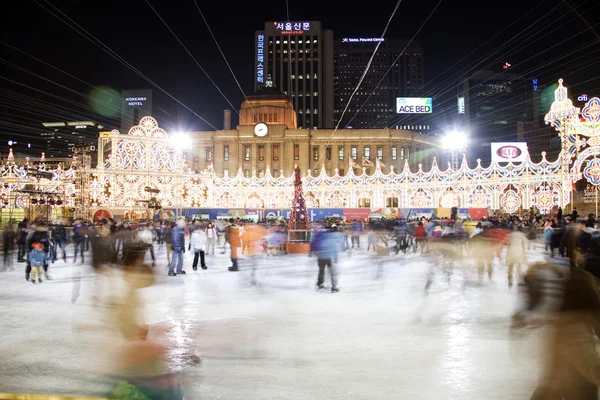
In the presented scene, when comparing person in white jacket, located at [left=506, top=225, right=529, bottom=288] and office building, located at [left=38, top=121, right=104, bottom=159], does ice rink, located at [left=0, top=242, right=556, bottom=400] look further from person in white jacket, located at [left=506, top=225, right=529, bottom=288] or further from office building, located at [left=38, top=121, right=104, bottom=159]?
office building, located at [left=38, top=121, right=104, bottom=159]

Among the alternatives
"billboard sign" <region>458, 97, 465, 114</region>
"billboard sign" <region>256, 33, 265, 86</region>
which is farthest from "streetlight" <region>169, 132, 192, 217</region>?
"billboard sign" <region>458, 97, 465, 114</region>

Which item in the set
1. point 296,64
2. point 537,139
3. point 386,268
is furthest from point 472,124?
point 386,268

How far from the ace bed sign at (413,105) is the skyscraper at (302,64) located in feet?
106

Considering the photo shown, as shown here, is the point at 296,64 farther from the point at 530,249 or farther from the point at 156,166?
the point at 530,249

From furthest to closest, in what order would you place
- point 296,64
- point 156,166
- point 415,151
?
point 296,64, point 415,151, point 156,166

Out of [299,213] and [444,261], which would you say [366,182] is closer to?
[299,213]

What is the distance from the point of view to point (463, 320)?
8.09 m

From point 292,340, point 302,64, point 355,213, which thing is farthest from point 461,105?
point 292,340

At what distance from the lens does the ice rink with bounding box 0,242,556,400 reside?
5.00 m

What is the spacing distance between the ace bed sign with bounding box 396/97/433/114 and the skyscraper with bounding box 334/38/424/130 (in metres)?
61.2

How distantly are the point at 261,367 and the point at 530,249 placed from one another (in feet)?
66.4

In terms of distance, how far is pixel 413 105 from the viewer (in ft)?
245

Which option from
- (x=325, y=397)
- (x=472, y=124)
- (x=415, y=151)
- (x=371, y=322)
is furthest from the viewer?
(x=472, y=124)

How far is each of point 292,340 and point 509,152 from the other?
4239 centimetres
